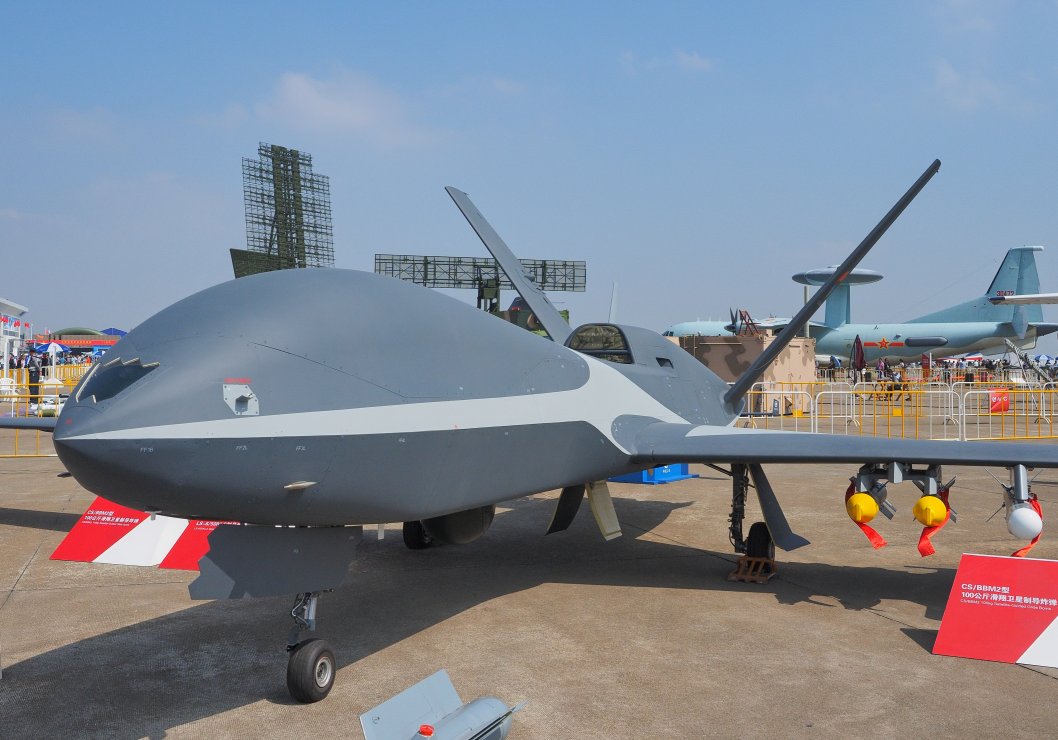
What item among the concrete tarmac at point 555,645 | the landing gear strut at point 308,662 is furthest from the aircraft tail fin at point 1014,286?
the landing gear strut at point 308,662

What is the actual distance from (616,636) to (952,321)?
69091 mm

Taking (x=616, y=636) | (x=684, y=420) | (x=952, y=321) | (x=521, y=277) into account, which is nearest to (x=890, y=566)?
(x=684, y=420)

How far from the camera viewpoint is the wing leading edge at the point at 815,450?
715 centimetres

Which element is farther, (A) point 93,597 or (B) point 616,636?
(A) point 93,597

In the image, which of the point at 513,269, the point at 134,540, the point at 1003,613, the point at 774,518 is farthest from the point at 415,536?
the point at 1003,613

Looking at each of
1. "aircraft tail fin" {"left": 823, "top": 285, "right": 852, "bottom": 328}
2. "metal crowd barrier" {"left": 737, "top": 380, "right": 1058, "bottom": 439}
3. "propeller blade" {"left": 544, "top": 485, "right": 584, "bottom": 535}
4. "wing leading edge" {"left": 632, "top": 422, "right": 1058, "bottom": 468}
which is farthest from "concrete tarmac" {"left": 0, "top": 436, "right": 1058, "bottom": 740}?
"aircraft tail fin" {"left": 823, "top": 285, "right": 852, "bottom": 328}

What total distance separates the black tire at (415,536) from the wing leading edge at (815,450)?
336 cm

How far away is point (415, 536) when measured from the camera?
1003 cm

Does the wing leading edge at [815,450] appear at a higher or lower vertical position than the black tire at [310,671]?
higher

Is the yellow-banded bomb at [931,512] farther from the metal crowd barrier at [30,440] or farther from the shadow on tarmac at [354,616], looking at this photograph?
the metal crowd barrier at [30,440]

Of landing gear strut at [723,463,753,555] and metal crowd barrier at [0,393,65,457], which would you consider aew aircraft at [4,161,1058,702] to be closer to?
landing gear strut at [723,463,753,555]

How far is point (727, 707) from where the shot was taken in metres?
5.18

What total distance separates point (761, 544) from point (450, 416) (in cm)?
468

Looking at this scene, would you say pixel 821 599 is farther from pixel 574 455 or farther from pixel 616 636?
pixel 574 455
